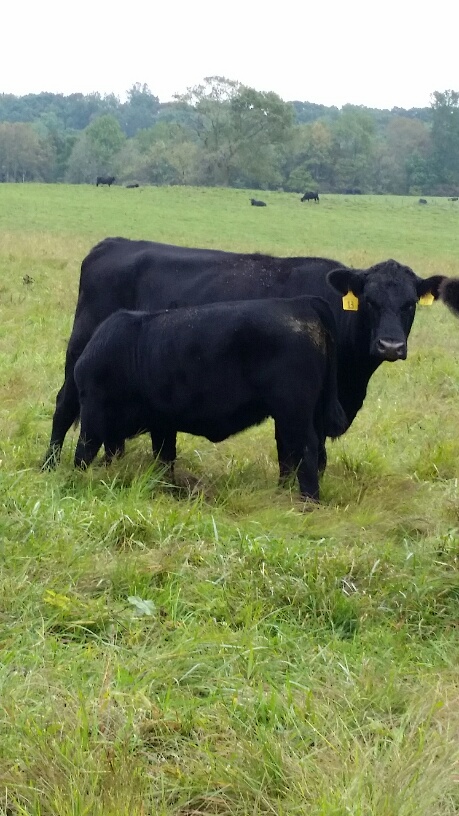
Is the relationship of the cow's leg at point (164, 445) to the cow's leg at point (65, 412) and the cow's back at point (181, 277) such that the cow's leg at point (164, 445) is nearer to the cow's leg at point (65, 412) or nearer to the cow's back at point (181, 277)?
the cow's leg at point (65, 412)

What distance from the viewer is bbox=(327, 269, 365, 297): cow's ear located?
659 centimetres

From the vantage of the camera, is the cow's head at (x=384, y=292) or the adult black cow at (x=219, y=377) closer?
the adult black cow at (x=219, y=377)

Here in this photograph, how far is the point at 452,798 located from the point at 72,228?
30755 mm

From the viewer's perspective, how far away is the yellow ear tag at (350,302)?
660cm

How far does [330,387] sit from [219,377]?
809 millimetres

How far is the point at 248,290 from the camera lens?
701 cm

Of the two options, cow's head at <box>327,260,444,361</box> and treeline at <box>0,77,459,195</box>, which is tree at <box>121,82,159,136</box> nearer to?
treeline at <box>0,77,459,195</box>

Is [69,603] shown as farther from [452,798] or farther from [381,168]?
[381,168]

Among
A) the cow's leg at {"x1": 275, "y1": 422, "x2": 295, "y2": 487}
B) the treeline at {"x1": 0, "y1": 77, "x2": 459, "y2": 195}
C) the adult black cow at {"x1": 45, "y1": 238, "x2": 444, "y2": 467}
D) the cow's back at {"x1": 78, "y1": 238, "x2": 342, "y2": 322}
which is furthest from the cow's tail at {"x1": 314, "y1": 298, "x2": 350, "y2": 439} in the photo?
the treeline at {"x1": 0, "y1": 77, "x2": 459, "y2": 195}

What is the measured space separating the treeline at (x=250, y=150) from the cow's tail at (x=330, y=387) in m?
71.8

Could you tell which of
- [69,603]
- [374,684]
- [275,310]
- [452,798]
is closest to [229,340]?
[275,310]

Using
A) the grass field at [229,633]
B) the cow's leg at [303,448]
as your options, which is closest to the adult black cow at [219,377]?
the cow's leg at [303,448]

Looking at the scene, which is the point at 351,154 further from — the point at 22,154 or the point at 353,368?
the point at 353,368

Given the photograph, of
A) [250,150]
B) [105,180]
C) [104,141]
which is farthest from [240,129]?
[104,141]
